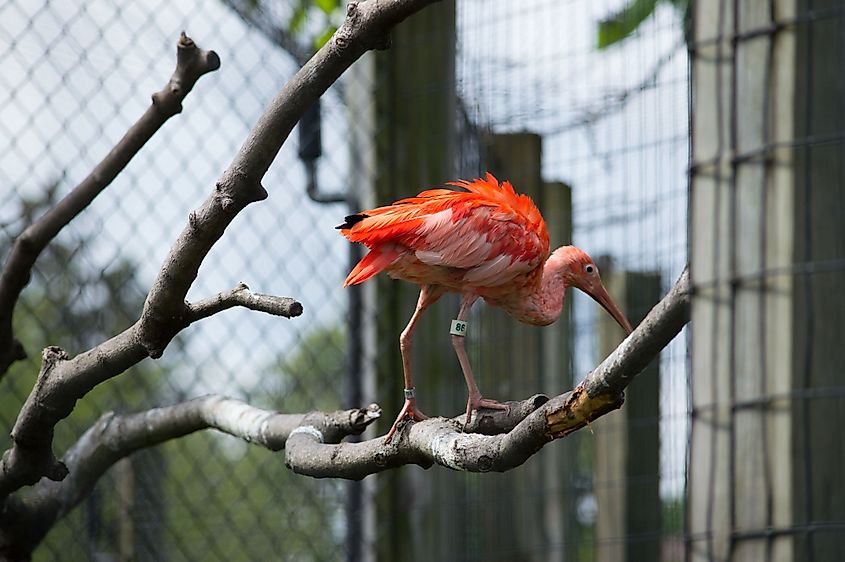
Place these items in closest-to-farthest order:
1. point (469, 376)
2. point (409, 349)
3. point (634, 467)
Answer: point (469, 376) → point (409, 349) → point (634, 467)

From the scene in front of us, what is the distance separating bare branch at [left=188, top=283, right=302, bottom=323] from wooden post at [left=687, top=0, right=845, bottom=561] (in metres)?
0.50

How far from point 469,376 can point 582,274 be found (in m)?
0.77

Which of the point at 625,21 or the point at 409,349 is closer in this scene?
the point at 409,349

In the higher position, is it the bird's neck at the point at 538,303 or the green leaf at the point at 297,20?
the green leaf at the point at 297,20

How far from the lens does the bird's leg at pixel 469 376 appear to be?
208 centimetres

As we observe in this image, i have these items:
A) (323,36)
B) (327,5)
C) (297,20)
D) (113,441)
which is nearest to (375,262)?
(113,441)

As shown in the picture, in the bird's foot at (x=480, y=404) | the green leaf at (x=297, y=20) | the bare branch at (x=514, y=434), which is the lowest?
the bare branch at (x=514, y=434)

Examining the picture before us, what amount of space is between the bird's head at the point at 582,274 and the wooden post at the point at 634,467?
0.43 meters

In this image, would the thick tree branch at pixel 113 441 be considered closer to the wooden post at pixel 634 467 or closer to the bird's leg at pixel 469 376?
the bird's leg at pixel 469 376

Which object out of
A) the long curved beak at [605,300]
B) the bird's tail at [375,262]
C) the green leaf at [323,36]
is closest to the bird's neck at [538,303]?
the long curved beak at [605,300]

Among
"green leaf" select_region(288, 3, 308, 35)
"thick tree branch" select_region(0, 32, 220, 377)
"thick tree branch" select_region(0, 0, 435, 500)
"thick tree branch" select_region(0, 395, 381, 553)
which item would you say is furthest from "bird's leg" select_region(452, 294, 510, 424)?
"green leaf" select_region(288, 3, 308, 35)

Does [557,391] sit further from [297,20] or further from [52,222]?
[52,222]

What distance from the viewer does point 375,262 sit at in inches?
89.7

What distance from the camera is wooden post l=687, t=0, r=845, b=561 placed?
4.23 feet
